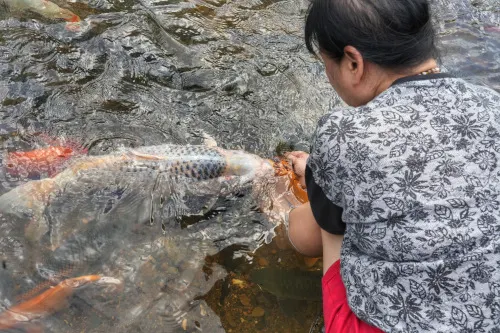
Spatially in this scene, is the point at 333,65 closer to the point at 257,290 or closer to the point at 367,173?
the point at 367,173

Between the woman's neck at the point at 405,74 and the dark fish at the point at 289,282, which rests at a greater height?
the woman's neck at the point at 405,74

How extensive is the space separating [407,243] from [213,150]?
1881mm

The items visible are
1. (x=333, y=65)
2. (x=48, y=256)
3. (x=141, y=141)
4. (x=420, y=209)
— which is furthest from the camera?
(x=141, y=141)

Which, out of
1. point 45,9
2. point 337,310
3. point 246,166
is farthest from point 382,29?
point 45,9

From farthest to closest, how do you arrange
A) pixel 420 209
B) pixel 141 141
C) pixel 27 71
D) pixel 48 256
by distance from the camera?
pixel 27 71 → pixel 141 141 → pixel 48 256 → pixel 420 209

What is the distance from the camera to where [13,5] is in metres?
5.04

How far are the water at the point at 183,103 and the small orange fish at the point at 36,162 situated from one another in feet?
→ 0.35

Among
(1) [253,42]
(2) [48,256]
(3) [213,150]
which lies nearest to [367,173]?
(3) [213,150]

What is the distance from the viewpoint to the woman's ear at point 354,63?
2.09 meters

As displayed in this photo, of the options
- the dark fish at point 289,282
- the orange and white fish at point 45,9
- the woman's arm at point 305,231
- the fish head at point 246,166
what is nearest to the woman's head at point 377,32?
the woman's arm at point 305,231

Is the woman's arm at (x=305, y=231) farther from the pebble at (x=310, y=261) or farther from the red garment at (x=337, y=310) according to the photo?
the red garment at (x=337, y=310)

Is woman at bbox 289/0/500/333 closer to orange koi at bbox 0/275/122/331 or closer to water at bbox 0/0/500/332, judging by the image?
water at bbox 0/0/500/332

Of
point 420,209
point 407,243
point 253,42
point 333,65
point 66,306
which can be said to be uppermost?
point 333,65

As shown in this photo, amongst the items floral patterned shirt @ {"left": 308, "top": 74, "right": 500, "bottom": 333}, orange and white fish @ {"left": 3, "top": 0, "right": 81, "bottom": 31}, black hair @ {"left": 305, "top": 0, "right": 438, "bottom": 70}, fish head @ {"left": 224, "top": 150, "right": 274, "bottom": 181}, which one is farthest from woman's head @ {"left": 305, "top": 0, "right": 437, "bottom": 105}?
orange and white fish @ {"left": 3, "top": 0, "right": 81, "bottom": 31}
